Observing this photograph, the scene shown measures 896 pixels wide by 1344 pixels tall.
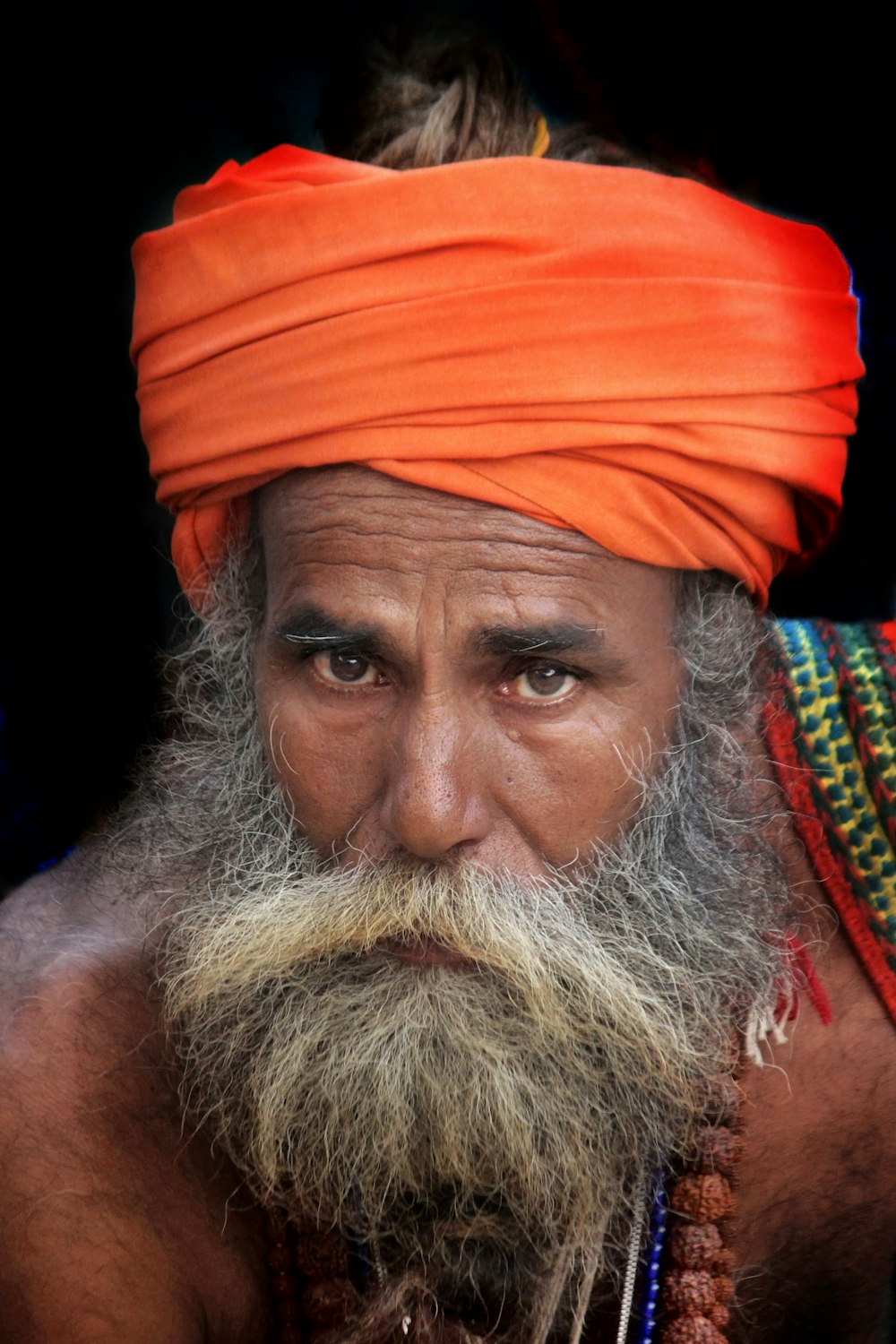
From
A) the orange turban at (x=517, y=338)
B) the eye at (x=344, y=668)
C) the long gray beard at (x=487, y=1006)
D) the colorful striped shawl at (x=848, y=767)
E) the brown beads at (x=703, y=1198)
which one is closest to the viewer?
the orange turban at (x=517, y=338)

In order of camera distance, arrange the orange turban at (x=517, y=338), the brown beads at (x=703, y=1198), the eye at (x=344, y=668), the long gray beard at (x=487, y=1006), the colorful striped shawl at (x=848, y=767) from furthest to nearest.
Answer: the colorful striped shawl at (x=848, y=767), the brown beads at (x=703, y=1198), the eye at (x=344, y=668), the long gray beard at (x=487, y=1006), the orange turban at (x=517, y=338)

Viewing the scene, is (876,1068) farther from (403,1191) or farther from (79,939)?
(79,939)

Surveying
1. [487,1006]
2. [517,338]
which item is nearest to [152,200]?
[517,338]

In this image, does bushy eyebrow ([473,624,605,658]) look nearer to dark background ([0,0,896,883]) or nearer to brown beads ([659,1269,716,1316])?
dark background ([0,0,896,883])

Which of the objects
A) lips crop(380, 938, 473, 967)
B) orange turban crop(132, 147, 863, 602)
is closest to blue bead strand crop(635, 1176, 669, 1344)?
lips crop(380, 938, 473, 967)

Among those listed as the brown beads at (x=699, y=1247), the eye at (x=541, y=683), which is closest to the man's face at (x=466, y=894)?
the eye at (x=541, y=683)

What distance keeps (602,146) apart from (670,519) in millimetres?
639


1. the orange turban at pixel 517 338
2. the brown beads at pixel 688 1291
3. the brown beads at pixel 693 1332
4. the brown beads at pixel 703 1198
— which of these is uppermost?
the orange turban at pixel 517 338

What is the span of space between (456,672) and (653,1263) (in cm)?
111

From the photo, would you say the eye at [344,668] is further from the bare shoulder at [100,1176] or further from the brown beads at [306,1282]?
the brown beads at [306,1282]

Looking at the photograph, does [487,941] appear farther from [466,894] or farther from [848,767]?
[848,767]

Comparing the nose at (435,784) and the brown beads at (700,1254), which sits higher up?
the nose at (435,784)

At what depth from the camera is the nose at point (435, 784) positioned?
1807 millimetres

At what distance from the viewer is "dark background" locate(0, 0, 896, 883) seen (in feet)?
7.04
